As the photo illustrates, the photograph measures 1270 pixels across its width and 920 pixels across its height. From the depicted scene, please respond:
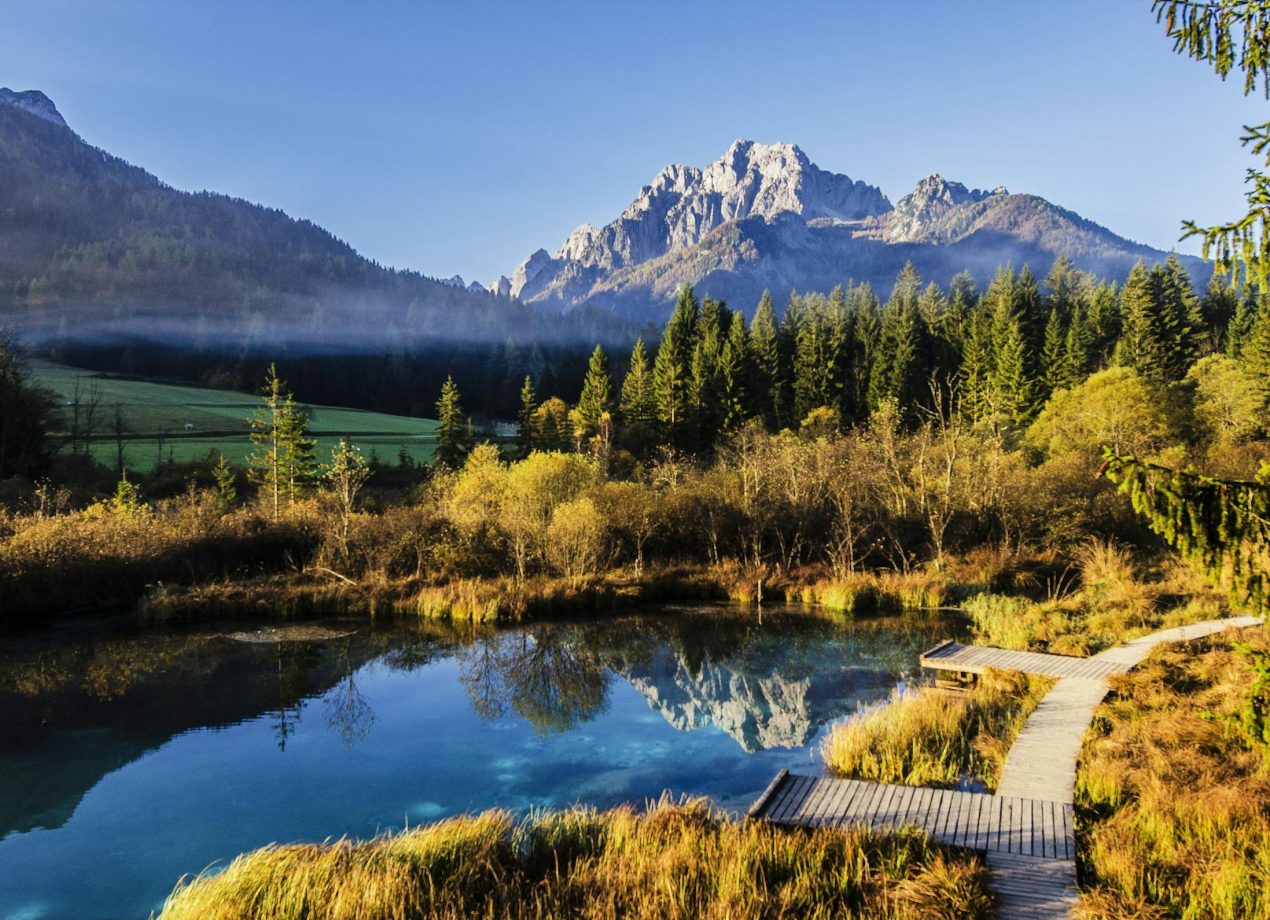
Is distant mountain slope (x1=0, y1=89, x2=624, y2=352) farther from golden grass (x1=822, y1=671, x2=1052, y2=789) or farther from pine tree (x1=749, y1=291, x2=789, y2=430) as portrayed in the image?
golden grass (x1=822, y1=671, x2=1052, y2=789)

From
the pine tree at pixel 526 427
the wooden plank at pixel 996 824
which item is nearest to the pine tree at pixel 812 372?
the pine tree at pixel 526 427

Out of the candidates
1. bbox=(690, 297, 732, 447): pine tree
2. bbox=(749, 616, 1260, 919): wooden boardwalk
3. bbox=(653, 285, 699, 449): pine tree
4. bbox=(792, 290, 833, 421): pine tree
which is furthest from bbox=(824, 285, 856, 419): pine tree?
bbox=(749, 616, 1260, 919): wooden boardwalk

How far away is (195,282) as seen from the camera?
135m

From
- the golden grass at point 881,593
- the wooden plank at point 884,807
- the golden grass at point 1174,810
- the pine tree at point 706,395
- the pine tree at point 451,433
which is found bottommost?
the golden grass at point 881,593

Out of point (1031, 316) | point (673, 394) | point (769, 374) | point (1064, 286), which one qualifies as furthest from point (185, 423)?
point (1064, 286)

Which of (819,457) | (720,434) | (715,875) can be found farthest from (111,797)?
(720,434)

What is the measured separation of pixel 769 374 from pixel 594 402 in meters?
16.1

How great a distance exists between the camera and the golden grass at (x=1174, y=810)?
635 cm

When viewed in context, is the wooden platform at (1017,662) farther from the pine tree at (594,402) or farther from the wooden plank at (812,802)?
the pine tree at (594,402)

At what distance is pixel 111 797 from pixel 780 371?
217 feet

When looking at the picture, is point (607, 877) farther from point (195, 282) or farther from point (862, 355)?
point (195, 282)

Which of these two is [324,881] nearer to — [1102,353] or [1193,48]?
[1193,48]

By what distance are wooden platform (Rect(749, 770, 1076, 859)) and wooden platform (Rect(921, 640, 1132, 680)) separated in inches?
255

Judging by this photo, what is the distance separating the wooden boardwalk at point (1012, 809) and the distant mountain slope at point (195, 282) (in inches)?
4561
